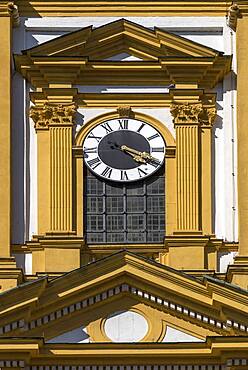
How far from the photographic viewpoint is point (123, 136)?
43.9 metres

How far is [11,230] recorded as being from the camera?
43.3m

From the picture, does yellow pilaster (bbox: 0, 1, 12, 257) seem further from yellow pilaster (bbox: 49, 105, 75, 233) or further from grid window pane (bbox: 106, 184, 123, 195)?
grid window pane (bbox: 106, 184, 123, 195)

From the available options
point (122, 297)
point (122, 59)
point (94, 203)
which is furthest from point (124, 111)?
point (122, 297)

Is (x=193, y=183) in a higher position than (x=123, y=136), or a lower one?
lower

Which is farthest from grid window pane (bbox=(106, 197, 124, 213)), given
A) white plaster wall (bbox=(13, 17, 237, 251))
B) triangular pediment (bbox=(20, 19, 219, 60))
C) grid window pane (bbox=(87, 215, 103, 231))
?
triangular pediment (bbox=(20, 19, 219, 60))

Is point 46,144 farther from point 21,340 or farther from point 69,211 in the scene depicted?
point 21,340

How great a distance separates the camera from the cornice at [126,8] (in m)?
44.6

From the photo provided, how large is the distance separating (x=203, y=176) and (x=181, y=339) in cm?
321

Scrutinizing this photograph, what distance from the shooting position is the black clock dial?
43.8 meters

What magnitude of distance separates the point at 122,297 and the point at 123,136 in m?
3.14

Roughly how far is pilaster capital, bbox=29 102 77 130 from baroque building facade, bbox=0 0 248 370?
0.05 ft

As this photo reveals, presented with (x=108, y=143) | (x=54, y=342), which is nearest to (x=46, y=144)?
(x=108, y=143)

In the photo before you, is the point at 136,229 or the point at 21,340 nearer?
the point at 21,340

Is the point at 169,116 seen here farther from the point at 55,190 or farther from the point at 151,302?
the point at 151,302
